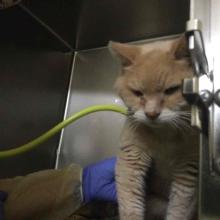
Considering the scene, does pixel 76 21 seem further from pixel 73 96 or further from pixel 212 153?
pixel 212 153

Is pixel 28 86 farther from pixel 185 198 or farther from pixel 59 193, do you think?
pixel 185 198

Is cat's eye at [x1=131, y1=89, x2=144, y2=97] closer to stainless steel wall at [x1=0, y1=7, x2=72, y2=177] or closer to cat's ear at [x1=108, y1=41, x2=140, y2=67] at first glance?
cat's ear at [x1=108, y1=41, x2=140, y2=67]

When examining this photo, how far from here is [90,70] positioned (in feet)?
4.42

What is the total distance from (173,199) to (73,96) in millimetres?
688

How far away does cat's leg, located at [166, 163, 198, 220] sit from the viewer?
0.71 m

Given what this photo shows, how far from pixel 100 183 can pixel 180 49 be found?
38 centimetres

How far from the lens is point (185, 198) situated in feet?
2.35

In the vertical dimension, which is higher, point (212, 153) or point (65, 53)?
point (65, 53)

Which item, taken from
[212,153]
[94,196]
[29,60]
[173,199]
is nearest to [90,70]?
[29,60]

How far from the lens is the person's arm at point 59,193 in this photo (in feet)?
2.95

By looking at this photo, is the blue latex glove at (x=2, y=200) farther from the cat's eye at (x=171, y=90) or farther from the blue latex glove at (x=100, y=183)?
the cat's eye at (x=171, y=90)

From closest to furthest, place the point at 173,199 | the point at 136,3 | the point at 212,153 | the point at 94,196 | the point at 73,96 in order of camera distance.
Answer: the point at 212,153 → the point at 173,199 → the point at 94,196 → the point at 136,3 → the point at 73,96

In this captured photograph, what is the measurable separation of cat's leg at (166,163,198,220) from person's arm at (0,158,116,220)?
0.61 ft

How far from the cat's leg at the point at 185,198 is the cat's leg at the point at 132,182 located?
0.23 feet
